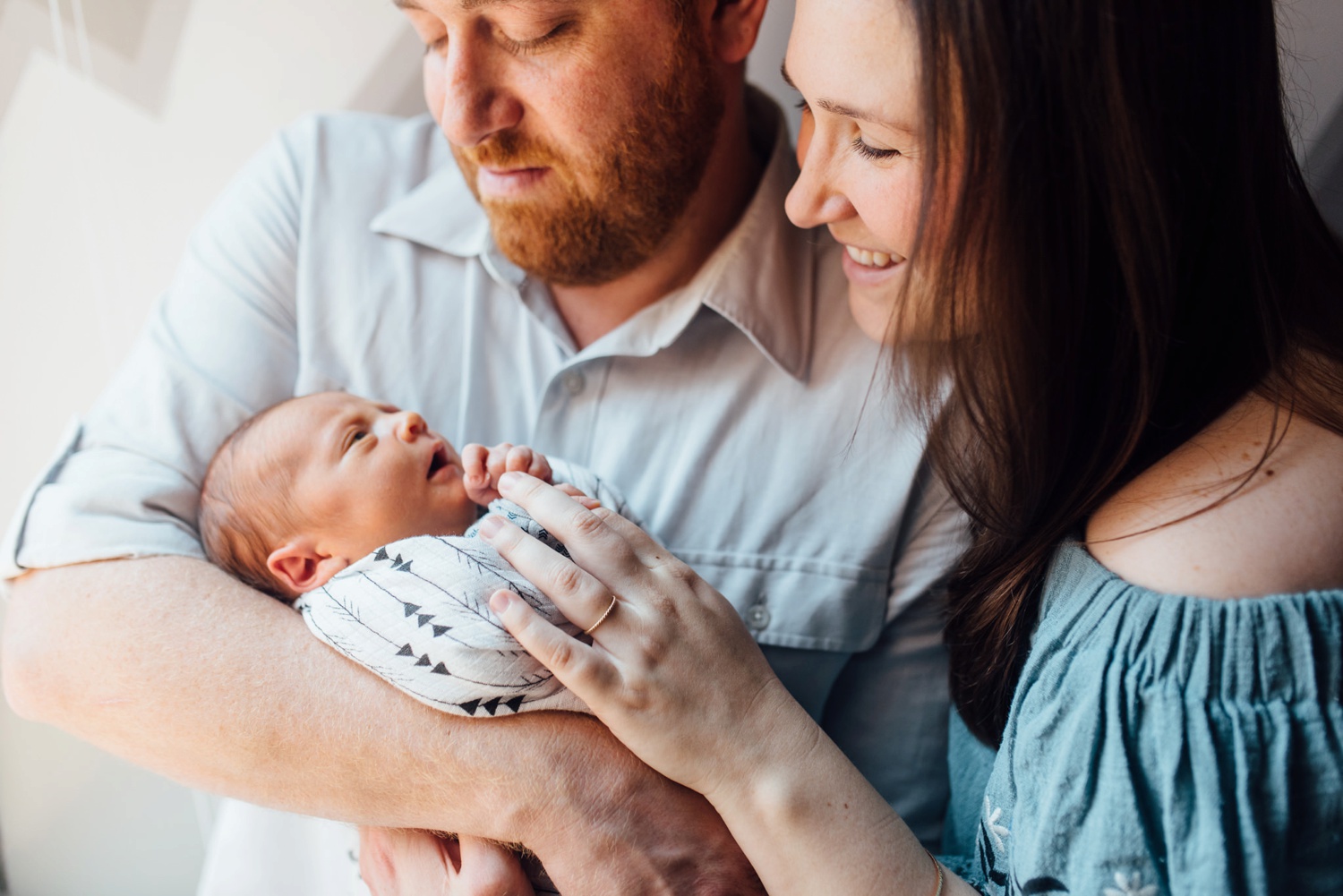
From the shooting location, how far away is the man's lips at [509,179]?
5.06ft

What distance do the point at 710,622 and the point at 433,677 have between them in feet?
1.15

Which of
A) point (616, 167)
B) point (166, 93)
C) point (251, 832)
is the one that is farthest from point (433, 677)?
point (166, 93)

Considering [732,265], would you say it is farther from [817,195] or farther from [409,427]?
[409,427]

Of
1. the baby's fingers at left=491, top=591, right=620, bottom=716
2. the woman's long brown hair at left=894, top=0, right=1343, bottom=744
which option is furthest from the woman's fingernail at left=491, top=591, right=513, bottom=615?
the woman's long brown hair at left=894, top=0, right=1343, bottom=744

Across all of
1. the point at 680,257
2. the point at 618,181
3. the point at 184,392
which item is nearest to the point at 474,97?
the point at 618,181

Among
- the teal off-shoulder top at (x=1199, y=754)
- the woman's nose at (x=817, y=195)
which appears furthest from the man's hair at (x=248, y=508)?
the teal off-shoulder top at (x=1199, y=754)

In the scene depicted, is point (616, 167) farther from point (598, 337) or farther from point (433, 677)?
point (433, 677)

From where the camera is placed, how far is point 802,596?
151 centimetres

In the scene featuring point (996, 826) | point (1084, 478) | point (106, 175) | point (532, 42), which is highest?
point (532, 42)

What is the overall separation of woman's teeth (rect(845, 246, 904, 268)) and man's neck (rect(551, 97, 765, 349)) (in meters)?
0.38

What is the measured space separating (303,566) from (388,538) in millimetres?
131

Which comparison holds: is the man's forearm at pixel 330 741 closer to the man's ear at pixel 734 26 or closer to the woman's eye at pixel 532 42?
the woman's eye at pixel 532 42

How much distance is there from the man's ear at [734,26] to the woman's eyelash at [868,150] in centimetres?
52

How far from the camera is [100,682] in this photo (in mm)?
1262
